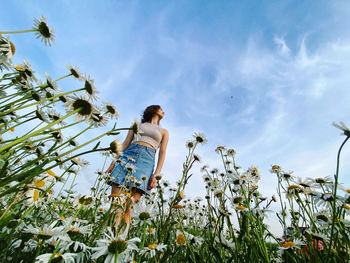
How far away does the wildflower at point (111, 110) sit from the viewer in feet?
4.47

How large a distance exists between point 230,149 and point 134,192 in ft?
5.65

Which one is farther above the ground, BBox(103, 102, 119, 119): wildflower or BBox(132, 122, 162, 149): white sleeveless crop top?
BBox(132, 122, 162, 149): white sleeveless crop top

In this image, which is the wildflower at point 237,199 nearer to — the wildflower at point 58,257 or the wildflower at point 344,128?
the wildflower at point 344,128

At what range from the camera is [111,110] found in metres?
1.37

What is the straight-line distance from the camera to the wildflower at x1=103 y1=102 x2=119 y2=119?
136 centimetres

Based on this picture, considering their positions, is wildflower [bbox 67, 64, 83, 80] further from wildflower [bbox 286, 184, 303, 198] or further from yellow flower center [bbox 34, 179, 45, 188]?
wildflower [bbox 286, 184, 303, 198]

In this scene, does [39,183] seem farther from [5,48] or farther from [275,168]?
[275,168]

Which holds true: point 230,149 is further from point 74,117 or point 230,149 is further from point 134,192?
point 74,117

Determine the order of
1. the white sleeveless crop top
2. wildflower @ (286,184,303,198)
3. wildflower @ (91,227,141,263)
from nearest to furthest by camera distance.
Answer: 1. wildflower @ (91,227,141,263)
2. wildflower @ (286,184,303,198)
3. the white sleeveless crop top

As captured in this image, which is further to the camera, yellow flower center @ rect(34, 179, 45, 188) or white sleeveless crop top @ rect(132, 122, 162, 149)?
white sleeveless crop top @ rect(132, 122, 162, 149)

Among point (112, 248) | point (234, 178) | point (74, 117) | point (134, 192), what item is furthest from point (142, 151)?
point (112, 248)

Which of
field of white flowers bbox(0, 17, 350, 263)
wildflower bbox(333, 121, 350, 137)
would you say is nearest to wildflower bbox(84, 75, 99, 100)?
field of white flowers bbox(0, 17, 350, 263)

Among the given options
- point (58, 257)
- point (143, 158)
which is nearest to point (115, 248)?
point (58, 257)

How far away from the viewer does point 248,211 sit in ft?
3.82
